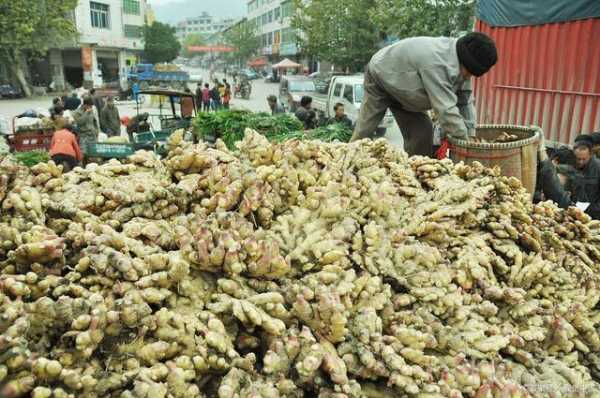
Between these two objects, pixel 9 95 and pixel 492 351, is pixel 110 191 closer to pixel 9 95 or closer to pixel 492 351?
Answer: pixel 492 351

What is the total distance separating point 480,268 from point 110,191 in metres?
1.50

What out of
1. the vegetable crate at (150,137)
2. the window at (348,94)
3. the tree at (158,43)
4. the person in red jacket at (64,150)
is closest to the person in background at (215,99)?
the window at (348,94)

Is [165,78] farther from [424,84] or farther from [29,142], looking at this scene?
[424,84]

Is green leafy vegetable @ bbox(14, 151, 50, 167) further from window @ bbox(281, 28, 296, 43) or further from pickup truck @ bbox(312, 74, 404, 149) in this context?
window @ bbox(281, 28, 296, 43)

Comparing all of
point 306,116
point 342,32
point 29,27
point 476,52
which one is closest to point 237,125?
point 306,116

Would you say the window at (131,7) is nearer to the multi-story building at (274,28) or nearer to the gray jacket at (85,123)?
the multi-story building at (274,28)

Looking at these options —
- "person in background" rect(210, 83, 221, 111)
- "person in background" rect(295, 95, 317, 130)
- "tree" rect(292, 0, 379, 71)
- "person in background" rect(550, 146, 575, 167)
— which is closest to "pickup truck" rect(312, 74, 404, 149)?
"person in background" rect(295, 95, 317, 130)

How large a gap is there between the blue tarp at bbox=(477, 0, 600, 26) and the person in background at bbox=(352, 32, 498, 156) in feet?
10.5

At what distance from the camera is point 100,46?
42.8 meters

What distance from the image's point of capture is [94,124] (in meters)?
10.9

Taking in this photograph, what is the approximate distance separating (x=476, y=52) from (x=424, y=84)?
0.41 metres

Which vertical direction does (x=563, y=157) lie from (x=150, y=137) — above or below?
above

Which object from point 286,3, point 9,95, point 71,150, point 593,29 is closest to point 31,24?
point 9,95

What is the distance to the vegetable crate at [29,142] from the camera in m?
10.7
